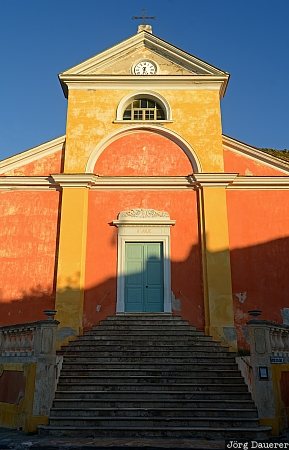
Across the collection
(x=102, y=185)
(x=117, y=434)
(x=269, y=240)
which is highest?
(x=102, y=185)

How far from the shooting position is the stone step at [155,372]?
8.96 metres

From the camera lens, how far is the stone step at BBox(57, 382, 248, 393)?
852cm

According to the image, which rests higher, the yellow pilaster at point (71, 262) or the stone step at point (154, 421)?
the yellow pilaster at point (71, 262)

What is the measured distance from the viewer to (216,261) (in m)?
11.9

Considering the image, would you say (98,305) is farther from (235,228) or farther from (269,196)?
(269,196)

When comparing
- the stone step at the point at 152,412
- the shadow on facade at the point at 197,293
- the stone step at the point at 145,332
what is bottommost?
the stone step at the point at 152,412

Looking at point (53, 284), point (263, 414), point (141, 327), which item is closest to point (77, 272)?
point (53, 284)

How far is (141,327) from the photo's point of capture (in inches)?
430

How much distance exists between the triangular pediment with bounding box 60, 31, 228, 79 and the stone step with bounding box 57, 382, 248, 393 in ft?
32.5

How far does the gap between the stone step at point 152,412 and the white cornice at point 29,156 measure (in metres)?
8.04

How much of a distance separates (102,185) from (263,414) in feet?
25.7

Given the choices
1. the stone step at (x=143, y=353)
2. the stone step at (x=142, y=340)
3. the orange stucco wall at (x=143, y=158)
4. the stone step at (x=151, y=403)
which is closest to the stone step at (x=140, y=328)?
the stone step at (x=142, y=340)

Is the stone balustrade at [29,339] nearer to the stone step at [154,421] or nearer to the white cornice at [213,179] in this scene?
the stone step at [154,421]

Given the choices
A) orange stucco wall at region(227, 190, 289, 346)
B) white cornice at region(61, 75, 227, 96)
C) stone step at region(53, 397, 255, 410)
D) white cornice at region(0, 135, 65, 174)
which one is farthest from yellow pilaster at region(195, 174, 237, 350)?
white cornice at region(0, 135, 65, 174)
